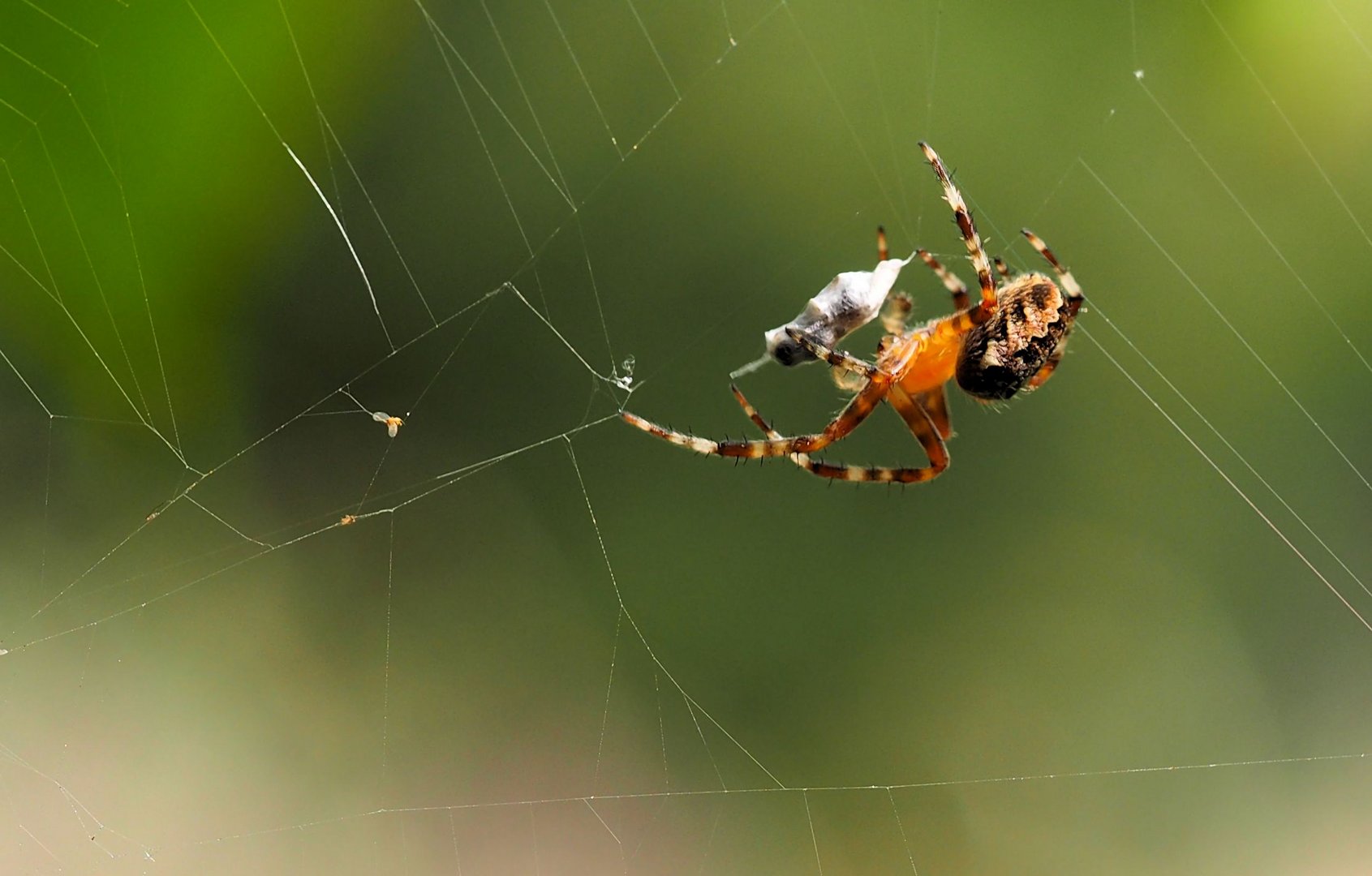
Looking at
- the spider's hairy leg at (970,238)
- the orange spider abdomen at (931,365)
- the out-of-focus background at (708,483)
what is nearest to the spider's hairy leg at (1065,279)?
the spider's hairy leg at (970,238)

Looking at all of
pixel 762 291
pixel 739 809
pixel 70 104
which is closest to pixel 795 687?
pixel 739 809

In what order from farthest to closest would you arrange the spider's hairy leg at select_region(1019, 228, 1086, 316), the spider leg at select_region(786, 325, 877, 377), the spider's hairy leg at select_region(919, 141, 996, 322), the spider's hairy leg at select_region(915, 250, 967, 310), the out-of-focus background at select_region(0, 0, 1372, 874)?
the out-of-focus background at select_region(0, 0, 1372, 874) → the spider's hairy leg at select_region(915, 250, 967, 310) → the spider's hairy leg at select_region(1019, 228, 1086, 316) → the spider's hairy leg at select_region(919, 141, 996, 322) → the spider leg at select_region(786, 325, 877, 377)

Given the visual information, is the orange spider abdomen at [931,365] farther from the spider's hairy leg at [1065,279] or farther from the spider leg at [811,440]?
the spider's hairy leg at [1065,279]

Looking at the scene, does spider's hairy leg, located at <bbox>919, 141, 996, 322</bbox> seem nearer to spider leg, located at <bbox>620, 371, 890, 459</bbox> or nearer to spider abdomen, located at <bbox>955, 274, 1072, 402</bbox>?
spider abdomen, located at <bbox>955, 274, 1072, 402</bbox>

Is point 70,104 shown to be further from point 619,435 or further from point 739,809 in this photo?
point 739,809

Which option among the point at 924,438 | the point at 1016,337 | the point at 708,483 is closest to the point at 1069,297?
the point at 1016,337

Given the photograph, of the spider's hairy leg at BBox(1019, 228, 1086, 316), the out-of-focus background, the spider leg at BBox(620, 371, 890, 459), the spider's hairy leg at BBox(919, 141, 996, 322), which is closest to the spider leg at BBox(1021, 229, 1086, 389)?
the spider's hairy leg at BBox(1019, 228, 1086, 316)

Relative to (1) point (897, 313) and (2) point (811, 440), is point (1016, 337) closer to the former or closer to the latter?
(1) point (897, 313)
